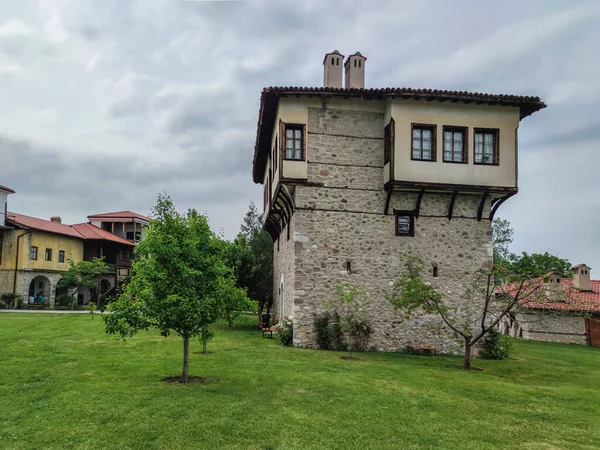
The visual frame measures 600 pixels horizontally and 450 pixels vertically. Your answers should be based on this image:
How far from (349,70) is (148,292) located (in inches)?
531

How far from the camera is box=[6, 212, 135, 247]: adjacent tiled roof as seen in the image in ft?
119

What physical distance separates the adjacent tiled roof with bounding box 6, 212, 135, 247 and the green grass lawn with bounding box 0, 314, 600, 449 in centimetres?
2495

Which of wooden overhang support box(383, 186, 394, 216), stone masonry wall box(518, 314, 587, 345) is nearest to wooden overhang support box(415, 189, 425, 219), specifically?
wooden overhang support box(383, 186, 394, 216)

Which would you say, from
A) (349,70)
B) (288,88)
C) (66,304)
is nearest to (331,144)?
(288,88)

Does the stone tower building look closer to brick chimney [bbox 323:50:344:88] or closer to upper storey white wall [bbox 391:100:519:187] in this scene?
upper storey white wall [bbox 391:100:519:187]

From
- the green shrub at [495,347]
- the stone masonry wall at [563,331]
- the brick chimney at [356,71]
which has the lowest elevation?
the stone masonry wall at [563,331]

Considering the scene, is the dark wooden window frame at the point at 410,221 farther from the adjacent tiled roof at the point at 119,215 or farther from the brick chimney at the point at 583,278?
the adjacent tiled roof at the point at 119,215

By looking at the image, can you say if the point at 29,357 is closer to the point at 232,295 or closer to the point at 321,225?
the point at 232,295

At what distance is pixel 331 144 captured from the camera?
1694cm

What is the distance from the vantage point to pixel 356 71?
19.0 metres

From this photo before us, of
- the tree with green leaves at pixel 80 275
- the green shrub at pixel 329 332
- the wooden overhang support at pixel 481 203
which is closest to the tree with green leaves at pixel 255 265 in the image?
the green shrub at pixel 329 332

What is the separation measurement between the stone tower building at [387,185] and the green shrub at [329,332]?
1.03ft

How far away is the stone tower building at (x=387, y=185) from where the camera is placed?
53.6 feet

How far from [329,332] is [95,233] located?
34.4 metres
